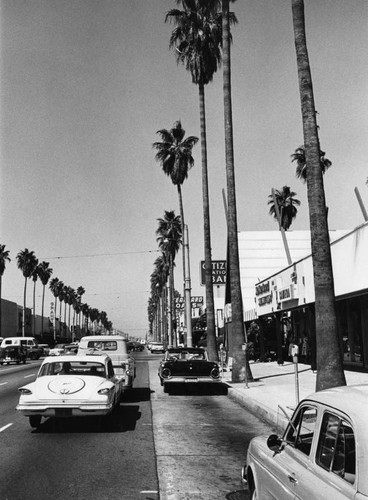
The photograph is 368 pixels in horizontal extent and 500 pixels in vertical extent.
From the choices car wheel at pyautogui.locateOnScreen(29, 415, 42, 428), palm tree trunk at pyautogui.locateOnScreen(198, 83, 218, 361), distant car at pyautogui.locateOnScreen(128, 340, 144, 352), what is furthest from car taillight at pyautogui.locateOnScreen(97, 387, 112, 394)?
palm tree trunk at pyautogui.locateOnScreen(198, 83, 218, 361)

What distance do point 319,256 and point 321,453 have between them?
8.81 metres

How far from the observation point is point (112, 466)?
7.97 meters

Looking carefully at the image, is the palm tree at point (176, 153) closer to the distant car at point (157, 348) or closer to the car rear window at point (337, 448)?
the distant car at point (157, 348)

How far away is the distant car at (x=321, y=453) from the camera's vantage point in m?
3.20

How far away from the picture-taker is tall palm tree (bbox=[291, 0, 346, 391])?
1182 cm

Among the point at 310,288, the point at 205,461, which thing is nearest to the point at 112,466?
the point at 205,461

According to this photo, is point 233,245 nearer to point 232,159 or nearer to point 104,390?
point 232,159

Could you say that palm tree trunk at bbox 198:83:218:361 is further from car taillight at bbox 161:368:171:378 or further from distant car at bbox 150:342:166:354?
distant car at bbox 150:342:166:354

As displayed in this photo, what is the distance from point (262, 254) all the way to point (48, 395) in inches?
1479

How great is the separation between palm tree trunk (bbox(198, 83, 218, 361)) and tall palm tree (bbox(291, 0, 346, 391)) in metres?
16.3

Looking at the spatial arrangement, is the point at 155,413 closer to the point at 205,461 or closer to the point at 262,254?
the point at 205,461

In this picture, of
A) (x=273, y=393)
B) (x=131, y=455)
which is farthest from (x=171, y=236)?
(x=131, y=455)

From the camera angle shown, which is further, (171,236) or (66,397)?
(171,236)

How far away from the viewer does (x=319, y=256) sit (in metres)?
12.2
